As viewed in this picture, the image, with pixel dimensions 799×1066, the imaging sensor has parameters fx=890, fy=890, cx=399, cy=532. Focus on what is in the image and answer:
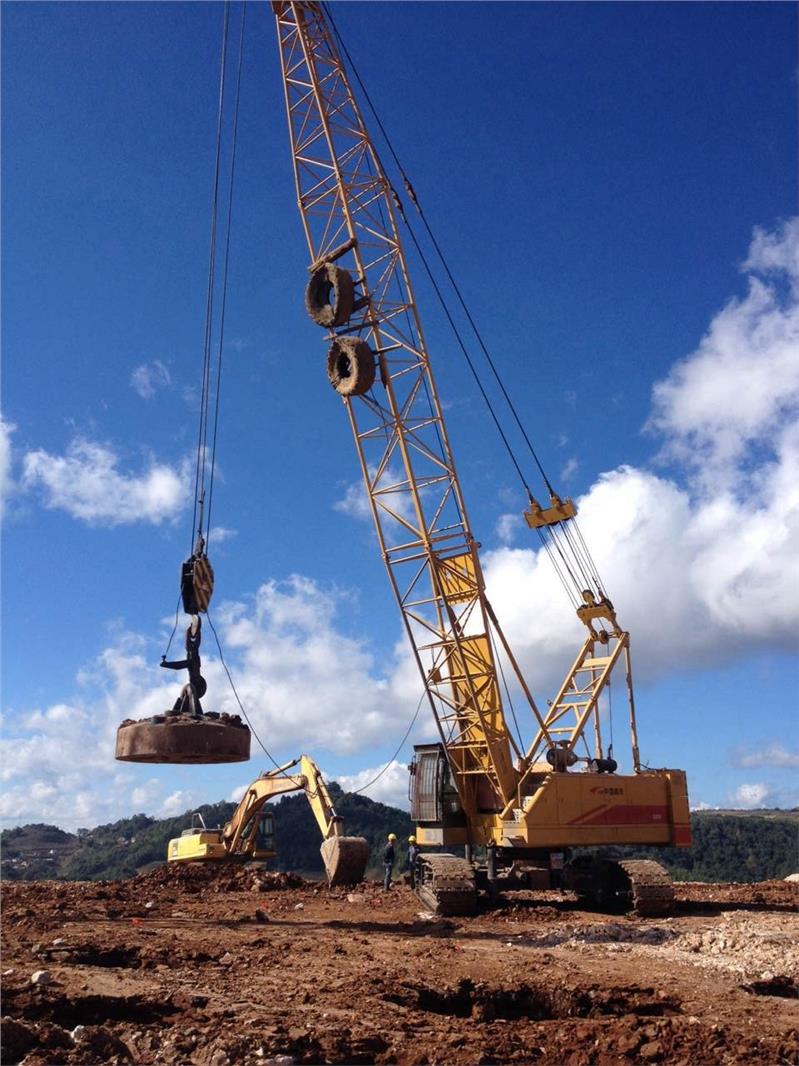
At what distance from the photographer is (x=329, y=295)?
22000mm

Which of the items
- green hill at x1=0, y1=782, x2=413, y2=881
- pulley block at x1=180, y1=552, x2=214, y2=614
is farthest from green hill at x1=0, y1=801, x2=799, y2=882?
pulley block at x1=180, y1=552, x2=214, y2=614

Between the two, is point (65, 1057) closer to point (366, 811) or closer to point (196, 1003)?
point (196, 1003)

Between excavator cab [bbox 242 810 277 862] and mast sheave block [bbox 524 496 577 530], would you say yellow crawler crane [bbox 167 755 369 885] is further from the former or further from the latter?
mast sheave block [bbox 524 496 577 530]

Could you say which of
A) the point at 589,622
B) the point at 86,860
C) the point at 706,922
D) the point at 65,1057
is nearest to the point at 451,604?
the point at 589,622

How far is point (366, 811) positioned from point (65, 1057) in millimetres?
68955

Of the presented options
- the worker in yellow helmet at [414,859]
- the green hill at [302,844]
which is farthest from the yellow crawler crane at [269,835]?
the green hill at [302,844]

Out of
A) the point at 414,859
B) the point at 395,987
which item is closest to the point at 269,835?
the point at 414,859

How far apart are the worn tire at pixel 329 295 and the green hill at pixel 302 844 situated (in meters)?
38.7

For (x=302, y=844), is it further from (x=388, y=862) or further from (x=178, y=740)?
(x=178, y=740)

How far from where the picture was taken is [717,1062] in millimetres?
7438

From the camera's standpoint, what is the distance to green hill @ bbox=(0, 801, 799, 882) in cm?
6100

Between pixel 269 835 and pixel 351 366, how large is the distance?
39.2ft

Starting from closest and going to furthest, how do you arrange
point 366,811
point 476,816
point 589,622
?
point 476,816 < point 589,622 < point 366,811

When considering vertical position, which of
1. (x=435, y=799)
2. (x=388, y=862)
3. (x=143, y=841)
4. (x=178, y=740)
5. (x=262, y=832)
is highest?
(x=178, y=740)
